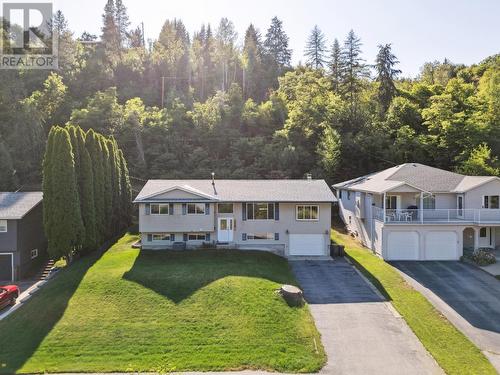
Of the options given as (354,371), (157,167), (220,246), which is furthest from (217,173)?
(354,371)

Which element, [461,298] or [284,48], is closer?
[461,298]

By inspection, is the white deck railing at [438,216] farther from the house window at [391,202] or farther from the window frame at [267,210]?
the window frame at [267,210]

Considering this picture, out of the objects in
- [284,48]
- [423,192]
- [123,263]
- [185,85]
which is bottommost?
[123,263]

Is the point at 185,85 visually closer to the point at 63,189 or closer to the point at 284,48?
the point at 284,48

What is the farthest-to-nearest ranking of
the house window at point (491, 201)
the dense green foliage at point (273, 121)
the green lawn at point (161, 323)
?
the dense green foliage at point (273, 121) < the house window at point (491, 201) < the green lawn at point (161, 323)

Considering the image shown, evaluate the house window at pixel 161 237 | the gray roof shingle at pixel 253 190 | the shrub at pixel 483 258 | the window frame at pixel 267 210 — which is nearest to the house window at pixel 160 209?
the gray roof shingle at pixel 253 190

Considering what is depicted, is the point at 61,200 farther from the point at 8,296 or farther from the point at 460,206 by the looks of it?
the point at 460,206

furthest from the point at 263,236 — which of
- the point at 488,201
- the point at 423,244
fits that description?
the point at 488,201
